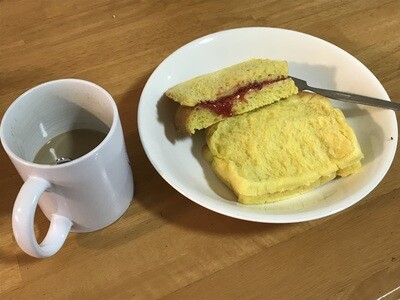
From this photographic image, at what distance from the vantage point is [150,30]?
94 cm

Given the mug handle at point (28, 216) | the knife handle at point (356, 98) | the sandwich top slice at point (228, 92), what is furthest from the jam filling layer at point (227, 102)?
the mug handle at point (28, 216)

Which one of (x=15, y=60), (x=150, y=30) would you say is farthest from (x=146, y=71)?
(x=15, y=60)

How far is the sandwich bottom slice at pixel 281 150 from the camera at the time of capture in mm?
630

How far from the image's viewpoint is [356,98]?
73 centimetres

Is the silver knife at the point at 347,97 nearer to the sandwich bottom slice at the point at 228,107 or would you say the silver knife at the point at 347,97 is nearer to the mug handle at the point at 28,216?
the sandwich bottom slice at the point at 228,107

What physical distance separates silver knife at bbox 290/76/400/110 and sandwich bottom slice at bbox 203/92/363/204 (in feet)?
0.09

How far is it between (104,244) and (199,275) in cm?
14

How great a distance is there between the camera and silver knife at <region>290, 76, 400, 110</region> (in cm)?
71

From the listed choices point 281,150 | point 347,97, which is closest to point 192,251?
point 281,150

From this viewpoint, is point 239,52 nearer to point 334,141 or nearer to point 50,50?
point 334,141

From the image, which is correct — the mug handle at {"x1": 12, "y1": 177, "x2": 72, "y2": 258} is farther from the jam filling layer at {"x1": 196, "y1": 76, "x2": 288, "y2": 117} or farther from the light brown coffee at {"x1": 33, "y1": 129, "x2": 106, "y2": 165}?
the jam filling layer at {"x1": 196, "y1": 76, "x2": 288, "y2": 117}

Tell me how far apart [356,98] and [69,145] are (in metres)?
0.46

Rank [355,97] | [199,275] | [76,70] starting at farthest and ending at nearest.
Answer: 1. [76,70]
2. [355,97]
3. [199,275]

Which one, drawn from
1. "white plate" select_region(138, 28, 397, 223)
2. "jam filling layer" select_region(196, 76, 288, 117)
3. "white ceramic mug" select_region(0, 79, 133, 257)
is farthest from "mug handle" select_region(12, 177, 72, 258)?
"jam filling layer" select_region(196, 76, 288, 117)
